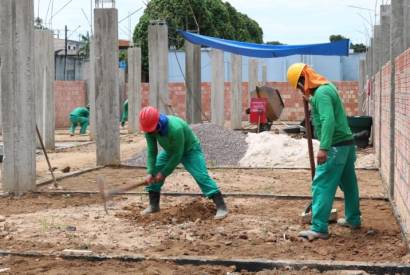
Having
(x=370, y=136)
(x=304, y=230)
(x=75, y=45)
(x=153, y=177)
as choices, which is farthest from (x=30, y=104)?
(x=75, y=45)

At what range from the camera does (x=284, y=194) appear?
9742mm

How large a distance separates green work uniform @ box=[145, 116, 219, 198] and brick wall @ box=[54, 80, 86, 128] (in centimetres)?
2428

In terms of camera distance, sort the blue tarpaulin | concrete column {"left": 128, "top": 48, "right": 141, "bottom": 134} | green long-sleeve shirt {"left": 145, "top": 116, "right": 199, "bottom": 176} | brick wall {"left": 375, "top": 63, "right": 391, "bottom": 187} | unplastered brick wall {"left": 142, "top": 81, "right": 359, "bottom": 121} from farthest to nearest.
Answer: unplastered brick wall {"left": 142, "top": 81, "right": 359, "bottom": 121} < concrete column {"left": 128, "top": 48, "right": 141, "bottom": 134} < the blue tarpaulin < brick wall {"left": 375, "top": 63, "right": 391, "bottom": 187} < green long-sleeve shirt {"left": 145, "top": 116, "right": 199, "bottom": 176}

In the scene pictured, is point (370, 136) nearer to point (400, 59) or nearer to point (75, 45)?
point (400, 59)

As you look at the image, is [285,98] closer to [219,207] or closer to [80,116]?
[80,116]

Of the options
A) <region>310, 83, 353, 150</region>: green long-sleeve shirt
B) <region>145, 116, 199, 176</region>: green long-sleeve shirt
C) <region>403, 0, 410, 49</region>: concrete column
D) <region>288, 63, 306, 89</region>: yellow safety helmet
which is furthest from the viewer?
<region>403, 0, 410, 49</region>: concrete column

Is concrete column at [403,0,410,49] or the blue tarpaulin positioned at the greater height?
the blue tarpaulin

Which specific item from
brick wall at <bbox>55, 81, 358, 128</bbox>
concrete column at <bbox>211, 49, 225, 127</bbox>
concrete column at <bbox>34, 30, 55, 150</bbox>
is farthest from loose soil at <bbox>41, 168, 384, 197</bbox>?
brick wall at <bbox>55, 81, 358, 128</bbox>

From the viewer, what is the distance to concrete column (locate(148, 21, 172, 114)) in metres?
15.1

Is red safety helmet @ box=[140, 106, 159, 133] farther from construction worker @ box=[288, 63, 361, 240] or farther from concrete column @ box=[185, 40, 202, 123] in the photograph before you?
concrete column @ box=[185, 40, 202, 123]

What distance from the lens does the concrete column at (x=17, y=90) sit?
9.97 meters

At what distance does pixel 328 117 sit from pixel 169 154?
7.17ft

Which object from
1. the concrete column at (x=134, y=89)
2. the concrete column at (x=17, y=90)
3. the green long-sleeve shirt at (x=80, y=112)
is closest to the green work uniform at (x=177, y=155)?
the concrete column at (x=17, y=90)

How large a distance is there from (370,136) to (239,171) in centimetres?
605
